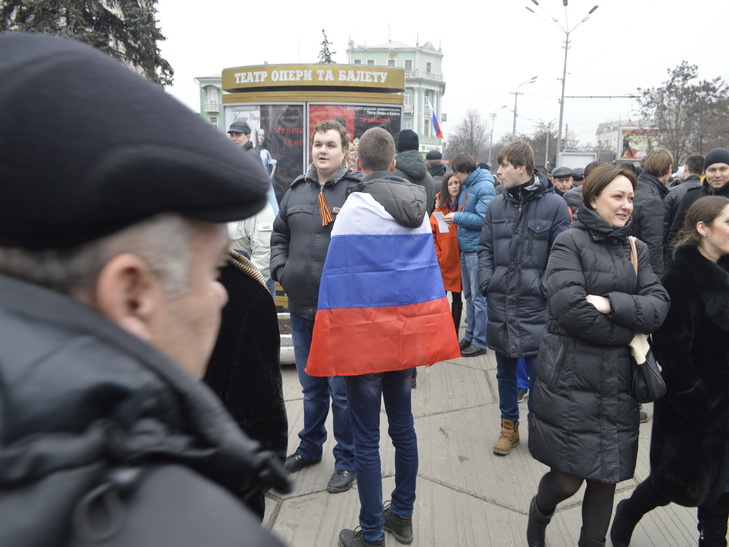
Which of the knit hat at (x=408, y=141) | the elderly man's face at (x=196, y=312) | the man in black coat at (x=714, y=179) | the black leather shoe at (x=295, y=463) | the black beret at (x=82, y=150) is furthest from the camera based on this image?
the knit hat at (x=408, y=141)

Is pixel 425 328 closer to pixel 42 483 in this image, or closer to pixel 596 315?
pixel 596 315

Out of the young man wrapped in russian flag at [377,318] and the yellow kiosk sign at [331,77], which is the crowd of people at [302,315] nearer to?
the young man wrapped in russian flag at [377,318]

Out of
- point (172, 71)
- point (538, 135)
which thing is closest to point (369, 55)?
point (538, 135)

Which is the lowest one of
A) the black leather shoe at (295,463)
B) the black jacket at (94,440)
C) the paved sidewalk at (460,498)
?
the paved sidewalk at (460,498)

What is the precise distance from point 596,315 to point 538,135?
171ft

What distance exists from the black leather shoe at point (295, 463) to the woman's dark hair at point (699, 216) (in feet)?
8.97

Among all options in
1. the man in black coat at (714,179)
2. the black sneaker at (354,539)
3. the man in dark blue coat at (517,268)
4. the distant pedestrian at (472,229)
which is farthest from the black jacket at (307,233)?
the man in black coat at (714,179)

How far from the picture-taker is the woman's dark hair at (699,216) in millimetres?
3094

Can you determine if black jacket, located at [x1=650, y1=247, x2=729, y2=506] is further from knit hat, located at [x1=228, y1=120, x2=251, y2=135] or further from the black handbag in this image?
knit hat, located at [x1=228, y1=120, x2=251, y2=135]

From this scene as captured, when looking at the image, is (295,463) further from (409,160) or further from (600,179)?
(409,160)

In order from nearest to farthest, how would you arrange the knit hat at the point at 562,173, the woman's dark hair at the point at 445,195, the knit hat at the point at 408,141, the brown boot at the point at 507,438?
the brown boot at the point at 507,438, the knit hat at the point at 408,141, the woman's dark hair at the point at 445,195, the knit hat at the point at 562,173

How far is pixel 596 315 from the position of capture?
3033mm

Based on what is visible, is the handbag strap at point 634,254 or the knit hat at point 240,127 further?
the knit hat at point 240,127

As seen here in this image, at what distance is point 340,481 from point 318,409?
500mm
